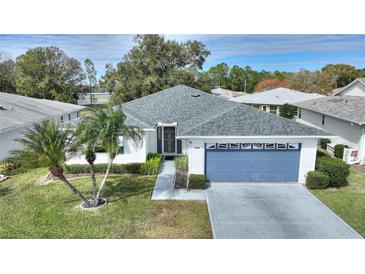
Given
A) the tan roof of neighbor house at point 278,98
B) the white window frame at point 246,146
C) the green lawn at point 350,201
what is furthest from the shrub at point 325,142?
the tan roof of neighbor house at point 278,98

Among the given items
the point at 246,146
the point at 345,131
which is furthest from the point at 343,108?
the point at 246,146

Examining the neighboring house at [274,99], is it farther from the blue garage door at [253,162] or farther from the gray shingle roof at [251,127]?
the blue garage door at [253,162]

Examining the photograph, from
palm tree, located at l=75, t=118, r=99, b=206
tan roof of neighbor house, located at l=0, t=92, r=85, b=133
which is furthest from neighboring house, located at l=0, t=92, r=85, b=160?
palm tree, located at l=75, t=118, r=99, b=206

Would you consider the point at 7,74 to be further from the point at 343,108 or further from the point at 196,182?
the point at 343,108

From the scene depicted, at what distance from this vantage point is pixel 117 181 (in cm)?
1376

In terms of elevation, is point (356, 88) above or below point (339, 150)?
above

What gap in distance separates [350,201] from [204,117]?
28.8ft

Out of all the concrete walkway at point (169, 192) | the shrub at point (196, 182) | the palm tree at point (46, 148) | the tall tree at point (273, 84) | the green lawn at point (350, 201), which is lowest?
the concrete walkway at point (169, 192)

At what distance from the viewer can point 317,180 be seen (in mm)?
12594

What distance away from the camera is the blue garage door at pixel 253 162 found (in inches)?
524

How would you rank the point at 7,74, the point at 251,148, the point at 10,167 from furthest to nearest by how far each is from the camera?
the point at 7,74 → the point at 10,167 → the point at 251,148

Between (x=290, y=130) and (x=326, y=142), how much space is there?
914cm

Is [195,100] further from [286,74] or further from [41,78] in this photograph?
[286,74]

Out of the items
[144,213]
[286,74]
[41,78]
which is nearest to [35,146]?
[144,213]
